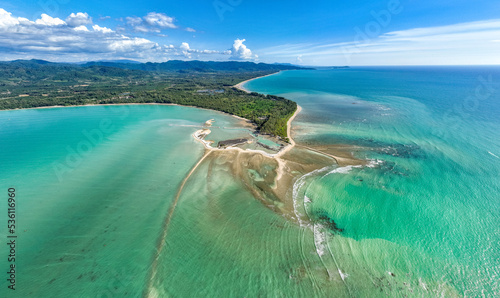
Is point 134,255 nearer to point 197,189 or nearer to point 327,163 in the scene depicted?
point 197,189

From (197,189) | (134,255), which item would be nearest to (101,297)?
(134,255)

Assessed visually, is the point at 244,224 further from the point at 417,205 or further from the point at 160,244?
the point at 417,205

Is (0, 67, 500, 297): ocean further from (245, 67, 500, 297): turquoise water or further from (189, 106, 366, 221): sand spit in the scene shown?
(189, 106, 366, 221): sand spit

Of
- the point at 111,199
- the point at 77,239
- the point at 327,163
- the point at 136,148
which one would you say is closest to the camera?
the point at 77,239

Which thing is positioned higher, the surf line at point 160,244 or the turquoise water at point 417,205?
the turquoise water at point 417,205

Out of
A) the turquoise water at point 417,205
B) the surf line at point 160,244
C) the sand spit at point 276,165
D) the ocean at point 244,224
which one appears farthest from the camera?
the sand spit at point 276,165

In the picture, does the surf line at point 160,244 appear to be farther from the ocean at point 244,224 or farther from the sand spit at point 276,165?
the sand spit at point 276,165

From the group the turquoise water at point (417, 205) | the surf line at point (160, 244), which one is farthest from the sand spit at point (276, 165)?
the surf line at point (160, 244)

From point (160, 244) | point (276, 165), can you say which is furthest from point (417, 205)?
point (160, 244)

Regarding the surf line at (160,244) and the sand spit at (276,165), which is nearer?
the surf line at (160,244)
